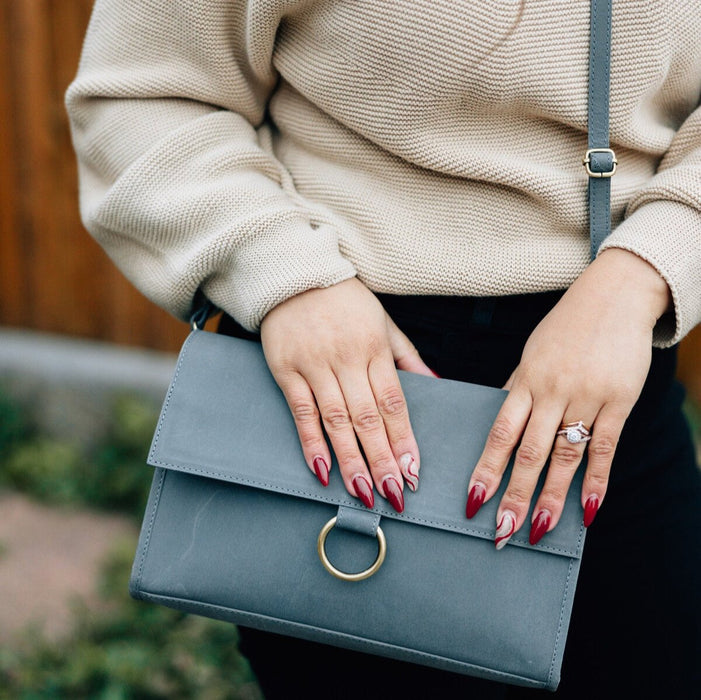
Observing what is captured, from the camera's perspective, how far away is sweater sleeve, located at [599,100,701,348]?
98cm

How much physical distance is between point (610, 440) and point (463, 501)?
0.67ft

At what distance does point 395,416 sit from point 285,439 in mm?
162

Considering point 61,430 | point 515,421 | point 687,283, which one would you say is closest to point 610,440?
point 515,421

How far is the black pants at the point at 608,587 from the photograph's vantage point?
111 cm

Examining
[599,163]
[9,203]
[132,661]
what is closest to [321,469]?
[599,163]

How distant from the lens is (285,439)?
3.48 feet

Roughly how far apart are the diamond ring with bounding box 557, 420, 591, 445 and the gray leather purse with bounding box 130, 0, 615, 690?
8 cm

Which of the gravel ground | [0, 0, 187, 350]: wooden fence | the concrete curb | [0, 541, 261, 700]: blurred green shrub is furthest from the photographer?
the concrete curb

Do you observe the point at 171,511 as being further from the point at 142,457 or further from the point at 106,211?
the point at 142,457

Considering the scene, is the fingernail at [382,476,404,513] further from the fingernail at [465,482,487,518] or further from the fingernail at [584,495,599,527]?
the fingernail at [584,495,599,527]

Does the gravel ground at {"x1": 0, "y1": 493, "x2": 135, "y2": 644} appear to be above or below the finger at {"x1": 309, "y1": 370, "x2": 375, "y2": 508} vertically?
below

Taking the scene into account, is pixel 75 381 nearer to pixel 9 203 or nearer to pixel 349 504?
pixel 9 203

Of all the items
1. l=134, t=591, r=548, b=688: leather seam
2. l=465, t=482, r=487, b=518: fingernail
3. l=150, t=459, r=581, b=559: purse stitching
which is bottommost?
l=134, t=591, r=548, b=688: leather seam

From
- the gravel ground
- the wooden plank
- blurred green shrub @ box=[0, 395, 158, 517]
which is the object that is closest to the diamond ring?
the gravel ground
